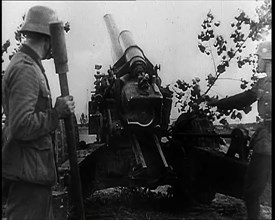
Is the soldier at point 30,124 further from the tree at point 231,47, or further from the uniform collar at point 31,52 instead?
the tree at point 231,47

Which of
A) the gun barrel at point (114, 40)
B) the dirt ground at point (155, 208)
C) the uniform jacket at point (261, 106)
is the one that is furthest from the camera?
the gun barrel at point (114, 40)

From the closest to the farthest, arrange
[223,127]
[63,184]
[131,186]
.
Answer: [63,184]
[223,127]
[131,186]

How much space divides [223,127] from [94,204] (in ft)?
4.51

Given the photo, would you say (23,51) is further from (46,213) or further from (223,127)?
(223,127)

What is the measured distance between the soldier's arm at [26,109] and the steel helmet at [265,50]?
1.79m

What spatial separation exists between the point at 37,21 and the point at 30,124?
25.5 inches

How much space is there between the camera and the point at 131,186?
16.4ft

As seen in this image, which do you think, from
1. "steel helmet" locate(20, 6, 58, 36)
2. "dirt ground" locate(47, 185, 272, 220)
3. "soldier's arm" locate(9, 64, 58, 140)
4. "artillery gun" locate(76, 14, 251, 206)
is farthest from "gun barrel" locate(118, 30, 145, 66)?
"soldier's arm" locate(9, 64, 58, 140)

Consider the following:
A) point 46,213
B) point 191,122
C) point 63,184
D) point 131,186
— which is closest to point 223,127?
point 191,122

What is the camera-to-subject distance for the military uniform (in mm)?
3049

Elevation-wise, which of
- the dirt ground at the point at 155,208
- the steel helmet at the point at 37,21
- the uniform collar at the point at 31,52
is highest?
the steel helmet at the point at 37,21

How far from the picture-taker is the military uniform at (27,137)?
3.05 m

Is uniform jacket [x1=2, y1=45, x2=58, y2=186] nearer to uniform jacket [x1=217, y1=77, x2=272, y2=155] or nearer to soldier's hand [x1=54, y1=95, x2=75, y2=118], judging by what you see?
soldier's hand [x1=54, y1=95, x2=75, y2=118]

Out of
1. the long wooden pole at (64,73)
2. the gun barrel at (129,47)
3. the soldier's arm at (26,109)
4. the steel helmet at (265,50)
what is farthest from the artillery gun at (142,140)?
the soldier's arm at (26,109)
